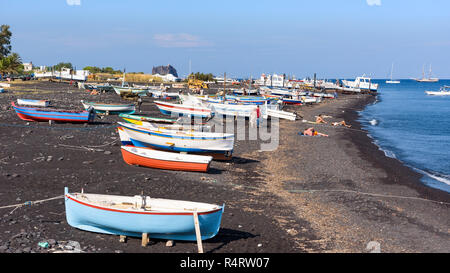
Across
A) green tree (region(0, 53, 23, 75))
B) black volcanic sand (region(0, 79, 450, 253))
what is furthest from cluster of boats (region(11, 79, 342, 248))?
green tree (region(0, 53, 23, 75))

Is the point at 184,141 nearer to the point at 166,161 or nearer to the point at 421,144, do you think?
the point at 166,161

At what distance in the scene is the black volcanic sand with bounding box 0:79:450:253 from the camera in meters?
10.9

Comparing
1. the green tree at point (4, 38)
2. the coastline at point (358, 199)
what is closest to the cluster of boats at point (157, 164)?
the coastline at point (358, 199)

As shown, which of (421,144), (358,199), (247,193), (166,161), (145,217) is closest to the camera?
(145,217)

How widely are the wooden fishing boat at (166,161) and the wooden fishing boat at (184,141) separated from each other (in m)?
2.50

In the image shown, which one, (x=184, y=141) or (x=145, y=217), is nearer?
(x=145, y=217)

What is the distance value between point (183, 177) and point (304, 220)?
5.97 m

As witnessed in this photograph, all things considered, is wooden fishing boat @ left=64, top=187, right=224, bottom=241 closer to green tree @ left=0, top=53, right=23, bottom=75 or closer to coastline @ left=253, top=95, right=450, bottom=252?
coastline @ left=253, top=95, right=450, bottom=252

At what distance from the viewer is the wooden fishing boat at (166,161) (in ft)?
58.4

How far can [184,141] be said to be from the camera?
20.7 metres

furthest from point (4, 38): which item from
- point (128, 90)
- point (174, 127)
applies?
point (174, 127)

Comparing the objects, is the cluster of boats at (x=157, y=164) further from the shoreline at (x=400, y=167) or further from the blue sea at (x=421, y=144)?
the blue sea at (x=421, y=144)

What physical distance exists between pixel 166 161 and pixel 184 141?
9.96 feet
